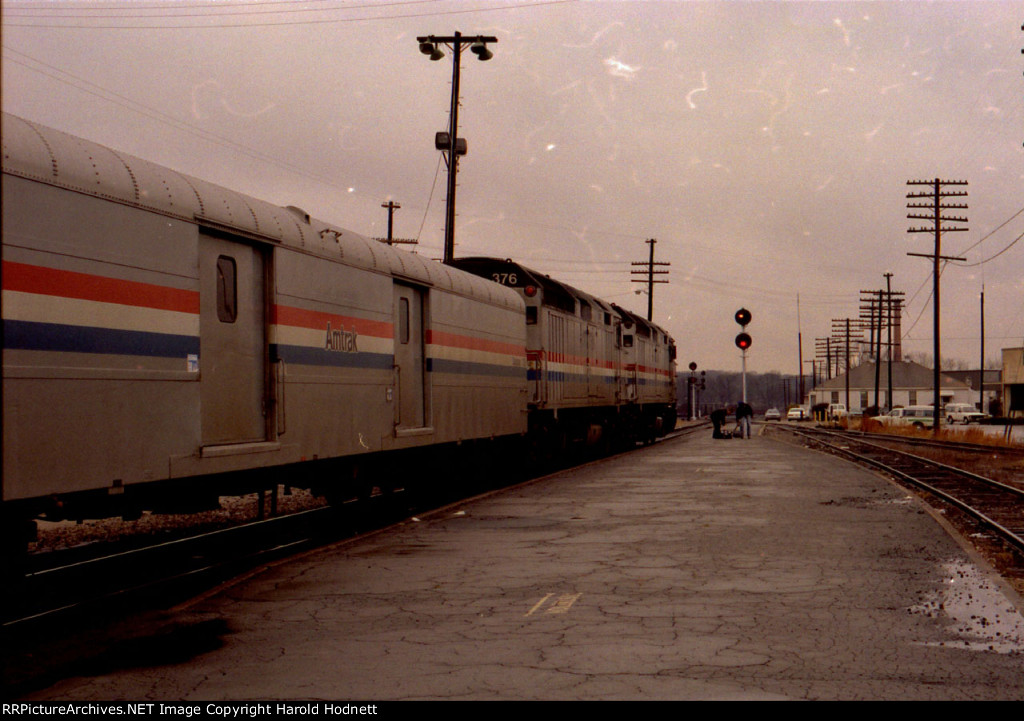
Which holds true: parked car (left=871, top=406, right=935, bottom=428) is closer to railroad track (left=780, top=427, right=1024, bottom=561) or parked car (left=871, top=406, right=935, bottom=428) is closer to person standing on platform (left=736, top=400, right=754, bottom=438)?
person standing on platform (left=736, top=400, right=754, bottom=438)

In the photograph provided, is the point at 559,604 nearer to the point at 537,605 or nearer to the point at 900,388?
the point at 537,605

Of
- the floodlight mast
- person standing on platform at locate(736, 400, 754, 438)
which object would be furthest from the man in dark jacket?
the floodlight mast

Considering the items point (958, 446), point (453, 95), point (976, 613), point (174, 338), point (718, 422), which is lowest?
point (958, 446)

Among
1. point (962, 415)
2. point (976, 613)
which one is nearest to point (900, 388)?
point (962, 415)

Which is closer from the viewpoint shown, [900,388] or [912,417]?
[912,417]

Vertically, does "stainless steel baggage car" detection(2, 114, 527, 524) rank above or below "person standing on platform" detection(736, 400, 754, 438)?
above

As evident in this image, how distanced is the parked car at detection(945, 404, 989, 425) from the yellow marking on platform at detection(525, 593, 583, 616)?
72.7m

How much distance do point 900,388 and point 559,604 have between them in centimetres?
11749

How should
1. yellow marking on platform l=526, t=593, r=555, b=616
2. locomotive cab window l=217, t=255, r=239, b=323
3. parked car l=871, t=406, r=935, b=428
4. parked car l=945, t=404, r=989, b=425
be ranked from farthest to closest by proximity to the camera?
parked car l=945, t=404, r=989, b=425
parked car l=871, t=406, r=935, b=428
locomotive cab window l=217, t=255, r=239, b=323
yellow marking on platform l=526, t=593, r=555, b=616

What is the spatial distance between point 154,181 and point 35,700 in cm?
477

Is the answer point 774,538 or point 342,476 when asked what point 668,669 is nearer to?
point 774,538

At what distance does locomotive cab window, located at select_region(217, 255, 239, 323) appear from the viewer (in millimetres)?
9680

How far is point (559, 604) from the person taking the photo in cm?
785

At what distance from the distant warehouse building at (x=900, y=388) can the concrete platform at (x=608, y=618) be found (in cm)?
10426
